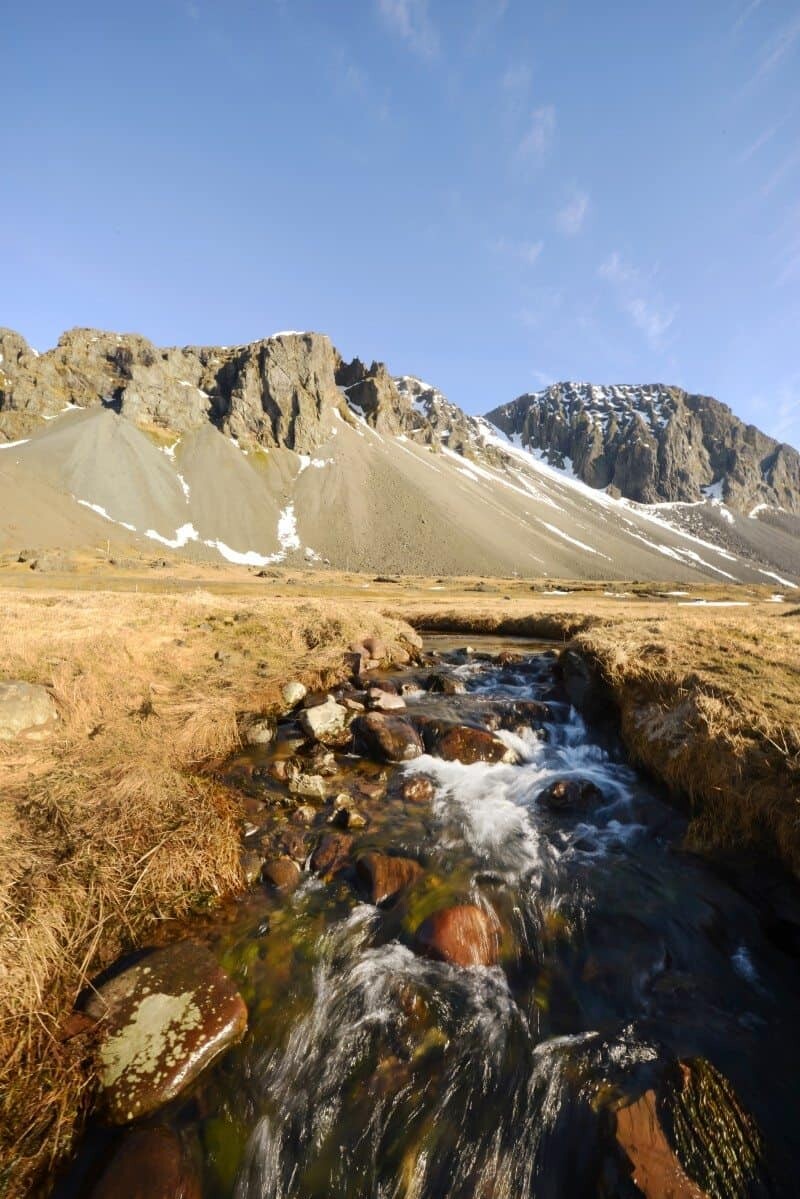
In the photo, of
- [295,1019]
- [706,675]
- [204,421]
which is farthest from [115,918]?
[204,421]

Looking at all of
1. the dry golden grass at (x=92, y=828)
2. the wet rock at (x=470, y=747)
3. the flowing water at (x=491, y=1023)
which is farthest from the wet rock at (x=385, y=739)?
the dry golden grass at (x=92, y=828)

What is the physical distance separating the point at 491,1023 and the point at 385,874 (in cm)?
223

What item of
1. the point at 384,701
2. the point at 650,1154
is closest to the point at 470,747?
the point at 384,701

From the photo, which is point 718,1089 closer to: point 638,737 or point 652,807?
point 652,807

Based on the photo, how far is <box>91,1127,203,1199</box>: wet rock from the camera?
3.32 m

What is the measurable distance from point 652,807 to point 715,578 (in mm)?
206555

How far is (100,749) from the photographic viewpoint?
8.27 meters

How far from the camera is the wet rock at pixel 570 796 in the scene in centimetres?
921

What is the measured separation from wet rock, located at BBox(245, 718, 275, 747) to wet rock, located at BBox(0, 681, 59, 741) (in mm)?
3714

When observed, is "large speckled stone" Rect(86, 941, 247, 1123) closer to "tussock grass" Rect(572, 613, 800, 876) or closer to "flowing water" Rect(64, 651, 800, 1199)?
"flowing water" Rect(64, 651, 800, 1199)

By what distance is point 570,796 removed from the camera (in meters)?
9.34

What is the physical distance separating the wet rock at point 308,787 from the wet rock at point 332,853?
1057 mm

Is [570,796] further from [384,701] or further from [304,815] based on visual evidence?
[384,701]


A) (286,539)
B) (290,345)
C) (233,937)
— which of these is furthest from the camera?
(290,345)
